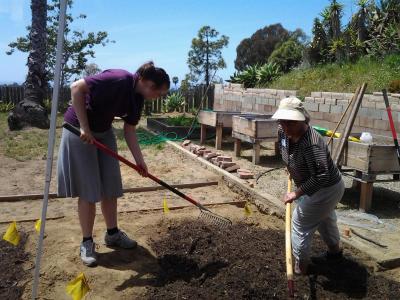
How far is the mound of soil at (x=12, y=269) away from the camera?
298cm

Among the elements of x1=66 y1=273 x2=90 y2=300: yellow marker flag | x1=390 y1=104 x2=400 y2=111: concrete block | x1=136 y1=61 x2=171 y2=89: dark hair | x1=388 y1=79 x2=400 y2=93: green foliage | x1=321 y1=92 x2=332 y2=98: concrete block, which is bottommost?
x1=66 y1=273 x2=90 y2=300: yellow marker flag

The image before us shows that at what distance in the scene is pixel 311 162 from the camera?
2924 mm

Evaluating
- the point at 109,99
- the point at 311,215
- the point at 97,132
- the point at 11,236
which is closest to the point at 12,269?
the point at 11,236

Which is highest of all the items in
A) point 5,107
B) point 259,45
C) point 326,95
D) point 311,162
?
point 259,45

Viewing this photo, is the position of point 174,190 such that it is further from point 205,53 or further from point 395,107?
point 205,53

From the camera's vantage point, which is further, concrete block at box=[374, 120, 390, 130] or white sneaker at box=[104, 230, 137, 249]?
concrete block at box=[374, 120, 390, 130]

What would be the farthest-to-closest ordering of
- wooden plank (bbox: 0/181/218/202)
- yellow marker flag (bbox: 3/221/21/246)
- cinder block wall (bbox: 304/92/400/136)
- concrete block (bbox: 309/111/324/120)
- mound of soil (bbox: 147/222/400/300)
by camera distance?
concrete block (bbox: 309/111/324/120), cinder block wall (bbox: 304/92/400/136), wooden plank (bbox: 0/181/218/202), yellow marker flag (bbox: 3/221/21/246), mound of soil (bbox: 147/222/400/300)

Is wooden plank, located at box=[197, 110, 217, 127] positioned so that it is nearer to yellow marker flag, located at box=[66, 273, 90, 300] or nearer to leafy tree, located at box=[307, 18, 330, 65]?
leafy tree, located at box=[307, 18, 330, 65]

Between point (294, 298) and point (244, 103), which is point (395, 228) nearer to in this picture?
point (294, 298)

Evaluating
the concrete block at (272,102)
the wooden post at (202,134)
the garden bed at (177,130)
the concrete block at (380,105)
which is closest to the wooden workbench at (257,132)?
the concrete block at (380,105)

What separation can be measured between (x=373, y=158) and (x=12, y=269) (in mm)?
3894

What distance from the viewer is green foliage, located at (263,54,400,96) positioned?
8.89 metres

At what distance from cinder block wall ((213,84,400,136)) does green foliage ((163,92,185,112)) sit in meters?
5.61

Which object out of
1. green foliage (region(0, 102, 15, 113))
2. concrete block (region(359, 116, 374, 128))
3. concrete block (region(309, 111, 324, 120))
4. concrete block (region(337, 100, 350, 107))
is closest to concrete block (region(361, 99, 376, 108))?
concrete block (region(359, 116, 374, 128))
